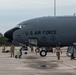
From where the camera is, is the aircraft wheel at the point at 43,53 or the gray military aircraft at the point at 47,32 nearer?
the gray military aircraft at the point at 47,32

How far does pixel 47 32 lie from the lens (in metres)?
31.6

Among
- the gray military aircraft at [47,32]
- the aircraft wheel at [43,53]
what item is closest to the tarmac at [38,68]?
the gray military aircraft at [47,32]

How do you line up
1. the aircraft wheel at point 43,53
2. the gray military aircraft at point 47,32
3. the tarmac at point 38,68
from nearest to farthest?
the tarmac at point 38,68 → the gray military aircraft at point 47,32 → the aircraft wheel at point 43,53

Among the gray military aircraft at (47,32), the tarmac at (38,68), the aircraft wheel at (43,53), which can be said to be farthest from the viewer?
the aircraft wheel at (43,53)

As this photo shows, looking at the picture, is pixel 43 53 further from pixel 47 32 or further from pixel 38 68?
pixel 38 68

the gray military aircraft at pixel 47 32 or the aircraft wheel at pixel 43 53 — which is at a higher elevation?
the gray military aircraft at pixel 47 32

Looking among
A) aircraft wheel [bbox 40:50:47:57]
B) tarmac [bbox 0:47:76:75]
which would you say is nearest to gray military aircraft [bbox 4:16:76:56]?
aircraft wheel [bbox 40:50:47:57]

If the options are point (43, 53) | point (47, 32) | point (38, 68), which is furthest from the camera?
point (43, 53)

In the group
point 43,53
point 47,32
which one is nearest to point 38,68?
point 47,32

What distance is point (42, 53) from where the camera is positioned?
32.6m

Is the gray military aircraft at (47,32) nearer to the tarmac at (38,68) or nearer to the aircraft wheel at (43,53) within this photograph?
the aircraft wheel at (43,53)

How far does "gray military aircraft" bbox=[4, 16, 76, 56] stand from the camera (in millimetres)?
31531

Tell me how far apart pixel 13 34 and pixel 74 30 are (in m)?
5.69

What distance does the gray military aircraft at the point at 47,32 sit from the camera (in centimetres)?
3153
